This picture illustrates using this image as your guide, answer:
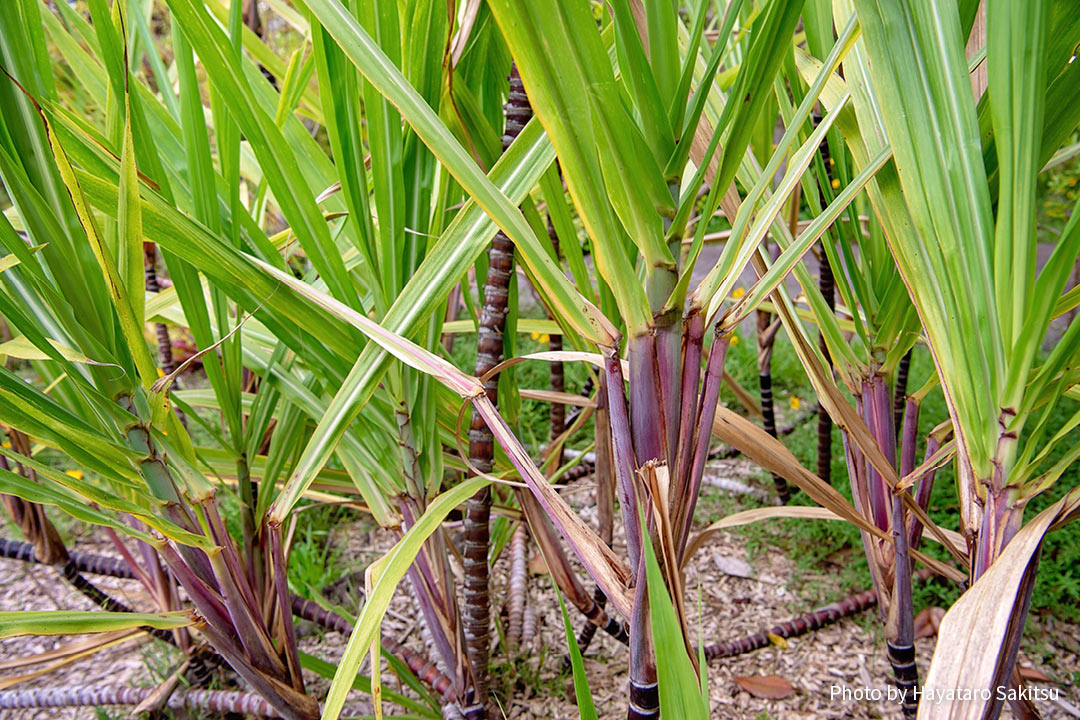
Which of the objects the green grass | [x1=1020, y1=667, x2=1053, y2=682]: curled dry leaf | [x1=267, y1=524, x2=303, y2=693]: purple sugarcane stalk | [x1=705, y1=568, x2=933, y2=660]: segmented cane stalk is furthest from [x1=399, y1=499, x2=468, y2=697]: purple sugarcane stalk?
[x1=1020, y1=667, x2=1053, y2=682]: curled dry leaf

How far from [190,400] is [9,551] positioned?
1.39ft

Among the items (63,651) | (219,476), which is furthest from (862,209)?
(63,651)

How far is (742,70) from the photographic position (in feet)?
1.42

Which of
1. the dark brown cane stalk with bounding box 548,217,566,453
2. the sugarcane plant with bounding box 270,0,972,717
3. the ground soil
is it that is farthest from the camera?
the dark brown cane stalk with bounding box 548,217,566,453

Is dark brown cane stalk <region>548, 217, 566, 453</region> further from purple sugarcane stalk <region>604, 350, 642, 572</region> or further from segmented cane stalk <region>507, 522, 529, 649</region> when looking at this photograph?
purple sugarcane stalk <region>604, 350, 642, 572</region>

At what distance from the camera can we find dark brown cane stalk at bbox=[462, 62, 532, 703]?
63cm

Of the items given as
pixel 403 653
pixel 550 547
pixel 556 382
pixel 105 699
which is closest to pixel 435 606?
pixel 550 547

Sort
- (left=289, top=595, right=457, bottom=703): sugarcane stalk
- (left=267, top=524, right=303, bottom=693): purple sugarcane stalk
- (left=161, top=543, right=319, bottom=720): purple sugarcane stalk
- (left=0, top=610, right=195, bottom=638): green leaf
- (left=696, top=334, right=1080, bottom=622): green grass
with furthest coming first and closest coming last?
(left=696, top=334, right=1080, bottom=622): green grass
(left=289, top=595, right=457, bottom=703): sugarcane stalk
(left=267, top=524, right=303, bottom=693): purple sugarcane stalk
(left=161, top=543, right=319, bottom=720): purple sugarcane stalk
(left=0, top=610, right=195, bottom=638): green leaf

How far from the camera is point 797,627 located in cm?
98

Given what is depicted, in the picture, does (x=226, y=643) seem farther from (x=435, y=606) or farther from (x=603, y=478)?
(x=603, y=478)

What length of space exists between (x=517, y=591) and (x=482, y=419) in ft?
1.66

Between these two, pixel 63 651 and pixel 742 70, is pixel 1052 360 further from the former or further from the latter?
pixel 63 651

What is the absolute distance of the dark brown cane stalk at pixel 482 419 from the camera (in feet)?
2.07

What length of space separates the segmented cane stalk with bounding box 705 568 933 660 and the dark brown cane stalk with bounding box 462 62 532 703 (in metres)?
0.37
